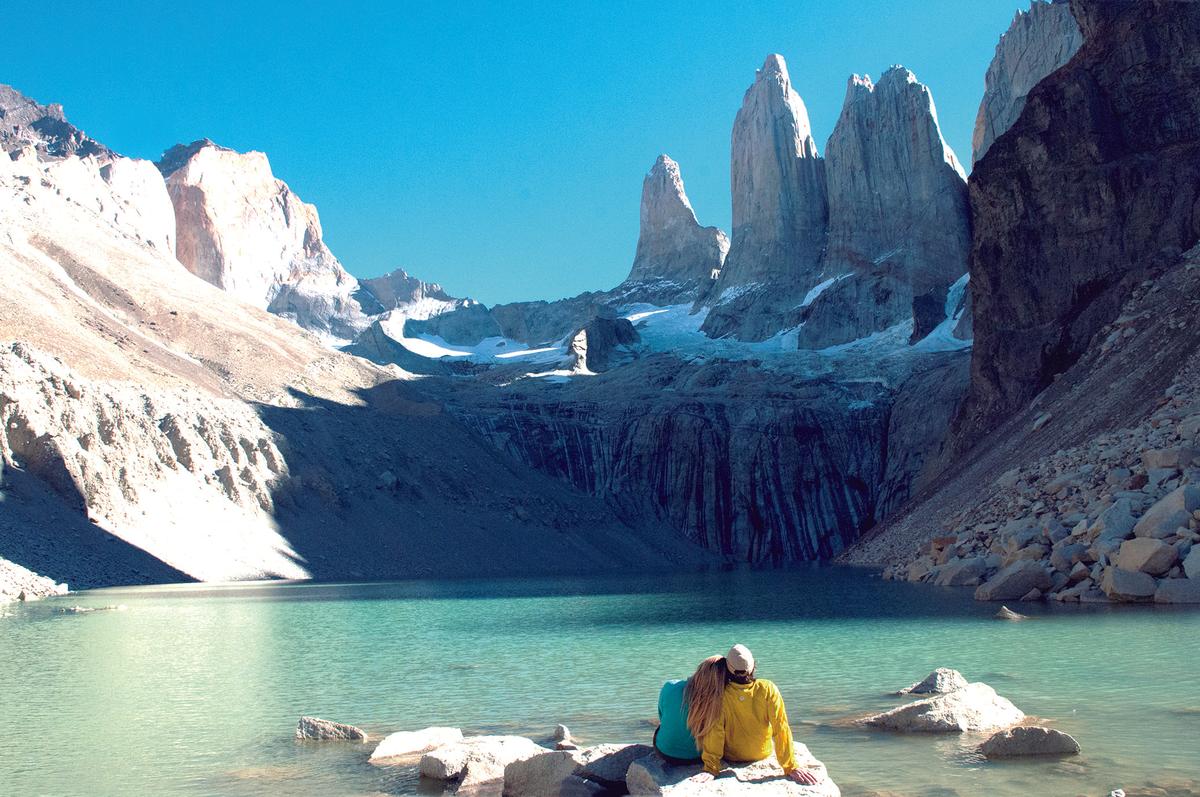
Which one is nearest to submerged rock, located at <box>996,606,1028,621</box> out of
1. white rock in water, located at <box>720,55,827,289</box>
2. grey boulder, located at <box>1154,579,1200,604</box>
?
grey boulder, located at <box>1154,579,1200,604</box>

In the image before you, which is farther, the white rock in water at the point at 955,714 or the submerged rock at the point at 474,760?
the white rock in water at the point at 955,714

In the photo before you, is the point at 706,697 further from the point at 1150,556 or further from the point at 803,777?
the point at 1150,556

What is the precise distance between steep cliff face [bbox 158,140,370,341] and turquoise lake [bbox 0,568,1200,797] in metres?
127

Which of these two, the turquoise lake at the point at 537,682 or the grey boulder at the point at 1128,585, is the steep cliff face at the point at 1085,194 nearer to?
the turquoise lake at the point at 537,682

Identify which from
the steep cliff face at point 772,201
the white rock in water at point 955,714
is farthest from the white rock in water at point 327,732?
the steep cliff face at point 772,201

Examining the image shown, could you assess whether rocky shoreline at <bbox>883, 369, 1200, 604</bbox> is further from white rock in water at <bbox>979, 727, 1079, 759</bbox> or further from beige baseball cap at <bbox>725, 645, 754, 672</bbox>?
beige baseball cap at <bbox>725, 645, 754, 672</bbox>

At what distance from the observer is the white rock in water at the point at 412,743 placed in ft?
37.4

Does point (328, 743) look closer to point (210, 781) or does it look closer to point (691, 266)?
point (210, 781)

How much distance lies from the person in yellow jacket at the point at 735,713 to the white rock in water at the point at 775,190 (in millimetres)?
122013

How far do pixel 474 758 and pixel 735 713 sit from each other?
283cm

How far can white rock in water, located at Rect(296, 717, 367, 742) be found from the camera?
1249 centimetres

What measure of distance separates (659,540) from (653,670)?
67039 millimetres

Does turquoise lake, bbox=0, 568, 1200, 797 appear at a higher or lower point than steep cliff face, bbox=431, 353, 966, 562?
lower

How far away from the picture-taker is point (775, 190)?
134 m
